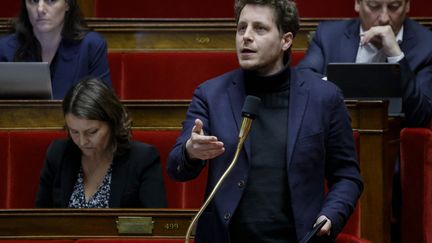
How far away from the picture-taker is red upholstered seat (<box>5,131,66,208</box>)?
3.00ft

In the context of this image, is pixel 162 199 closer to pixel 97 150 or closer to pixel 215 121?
pixel 97 150

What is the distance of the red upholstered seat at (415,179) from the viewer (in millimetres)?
853

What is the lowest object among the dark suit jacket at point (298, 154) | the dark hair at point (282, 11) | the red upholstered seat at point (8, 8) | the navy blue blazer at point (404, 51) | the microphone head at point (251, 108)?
the red upholstered seat at point (8, 8)

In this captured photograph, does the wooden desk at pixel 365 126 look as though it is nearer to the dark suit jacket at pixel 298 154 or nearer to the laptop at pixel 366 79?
the laptop at pixel 366 79

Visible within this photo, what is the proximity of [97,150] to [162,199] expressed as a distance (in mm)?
69

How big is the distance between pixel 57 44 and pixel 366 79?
1.15 ft

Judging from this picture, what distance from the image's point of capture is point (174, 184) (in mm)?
929

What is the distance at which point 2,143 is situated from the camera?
0.91 meters

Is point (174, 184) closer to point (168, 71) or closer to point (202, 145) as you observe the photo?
point (168, 71)

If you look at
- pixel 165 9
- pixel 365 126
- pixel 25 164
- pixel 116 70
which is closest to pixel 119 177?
pixel 25 164

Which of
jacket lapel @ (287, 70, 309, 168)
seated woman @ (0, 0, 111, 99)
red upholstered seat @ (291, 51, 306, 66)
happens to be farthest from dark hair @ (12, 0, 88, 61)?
jacket lapel @ (287, 70, 309, 168)

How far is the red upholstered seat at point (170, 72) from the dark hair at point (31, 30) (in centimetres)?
9

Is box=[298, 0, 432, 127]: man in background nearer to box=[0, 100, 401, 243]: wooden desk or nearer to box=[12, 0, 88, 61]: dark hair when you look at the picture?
box=[0, 100, 401, 243]: wooden desk

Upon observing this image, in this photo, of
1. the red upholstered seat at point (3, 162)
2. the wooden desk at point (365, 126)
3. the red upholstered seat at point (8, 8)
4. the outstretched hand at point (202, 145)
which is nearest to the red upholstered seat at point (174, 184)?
the wooden desk at point (365, 126)
